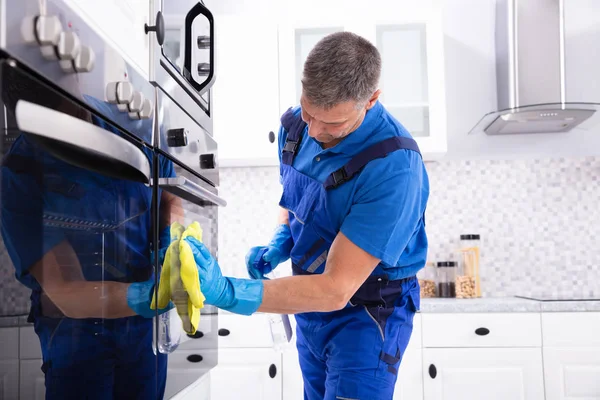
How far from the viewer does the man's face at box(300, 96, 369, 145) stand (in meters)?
1.30

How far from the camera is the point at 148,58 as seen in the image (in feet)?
3.46

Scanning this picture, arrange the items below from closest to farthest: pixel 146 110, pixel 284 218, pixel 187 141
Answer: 1. pixel 146 110
2. pixel 187 141
3. pixel 284 218

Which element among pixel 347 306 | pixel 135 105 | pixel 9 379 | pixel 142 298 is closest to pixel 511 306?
pixel 347 306

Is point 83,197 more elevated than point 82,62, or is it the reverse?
point 82,62

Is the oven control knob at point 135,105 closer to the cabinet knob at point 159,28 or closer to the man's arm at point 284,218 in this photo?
the cabinet knob at point 159,28

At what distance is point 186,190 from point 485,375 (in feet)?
6.15

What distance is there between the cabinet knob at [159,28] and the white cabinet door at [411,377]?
1837 mm

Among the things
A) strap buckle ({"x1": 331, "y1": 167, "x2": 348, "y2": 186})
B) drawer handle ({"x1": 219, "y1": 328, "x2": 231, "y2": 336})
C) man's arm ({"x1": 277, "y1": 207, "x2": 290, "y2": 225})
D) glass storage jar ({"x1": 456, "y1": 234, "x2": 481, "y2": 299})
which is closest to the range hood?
glass storage jar ({"x1": 456, "y1": 234, "x2": 481, "y2": 299})

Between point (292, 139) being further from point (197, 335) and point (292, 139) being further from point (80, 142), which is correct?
point (80, 142)

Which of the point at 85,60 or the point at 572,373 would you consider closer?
the point at 85,60

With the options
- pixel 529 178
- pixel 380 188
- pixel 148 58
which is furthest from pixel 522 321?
pixel 148 58

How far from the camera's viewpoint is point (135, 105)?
91cm

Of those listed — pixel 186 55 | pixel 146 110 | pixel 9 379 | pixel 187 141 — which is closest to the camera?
pixel 9 379

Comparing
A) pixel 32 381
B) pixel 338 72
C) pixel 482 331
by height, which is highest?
pixel 338 72
